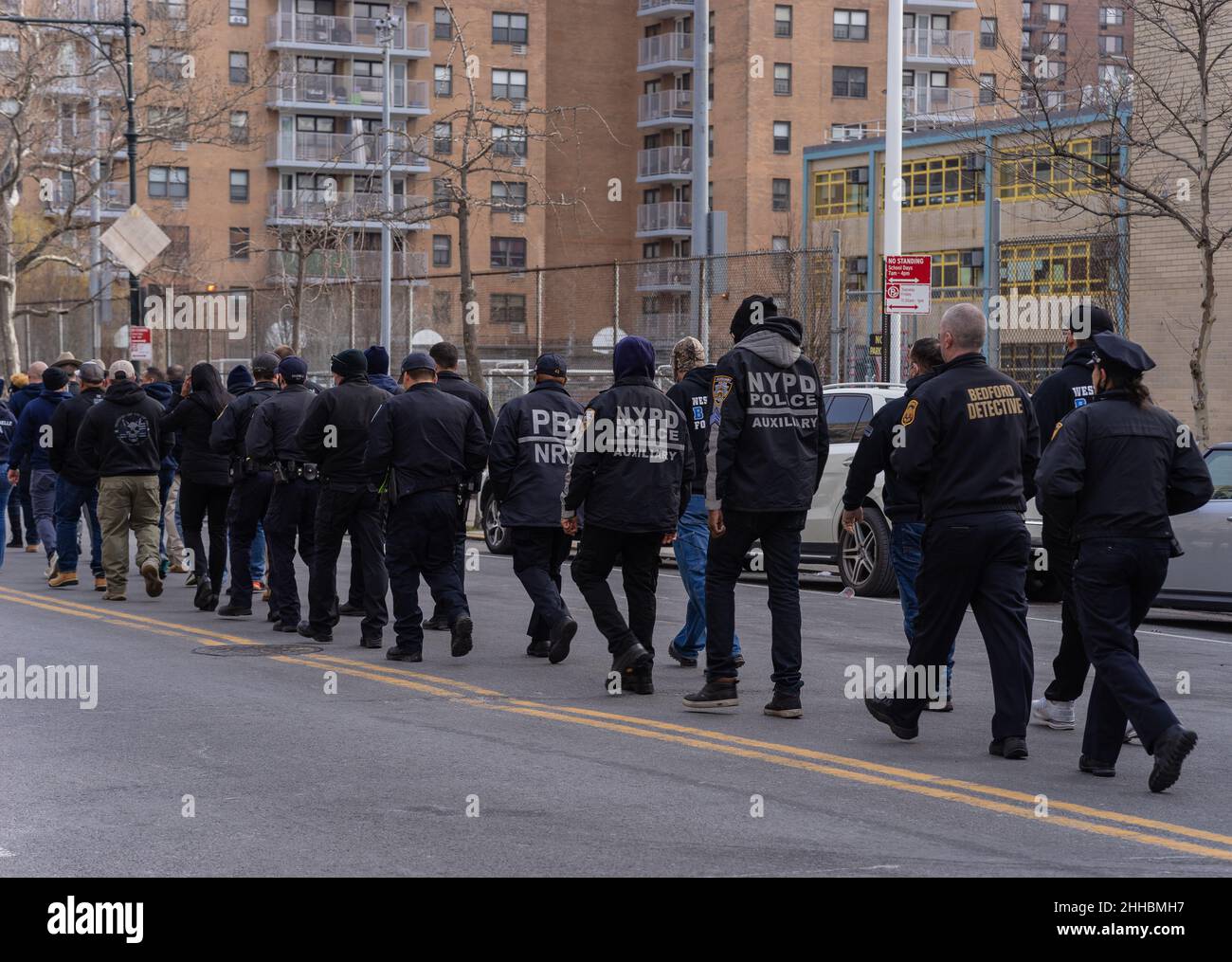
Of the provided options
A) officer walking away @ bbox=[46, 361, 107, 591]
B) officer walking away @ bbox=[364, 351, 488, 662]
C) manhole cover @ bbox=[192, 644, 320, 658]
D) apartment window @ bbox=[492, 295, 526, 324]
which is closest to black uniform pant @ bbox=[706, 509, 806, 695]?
officer walking away @ bbox=[364, 351, 488, 662]

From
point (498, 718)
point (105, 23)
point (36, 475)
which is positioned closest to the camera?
point (498, 718)

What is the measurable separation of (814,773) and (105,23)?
87.6 feet

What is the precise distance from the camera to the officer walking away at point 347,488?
1280cm

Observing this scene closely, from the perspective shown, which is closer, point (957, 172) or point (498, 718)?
point (498, 718)

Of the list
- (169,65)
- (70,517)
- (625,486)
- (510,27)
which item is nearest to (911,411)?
(625,486)

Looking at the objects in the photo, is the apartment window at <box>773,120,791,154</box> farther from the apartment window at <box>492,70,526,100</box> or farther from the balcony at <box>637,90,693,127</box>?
the apartment window at <box>492,70,526,100</box>

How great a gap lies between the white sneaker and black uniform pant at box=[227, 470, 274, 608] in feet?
22.9

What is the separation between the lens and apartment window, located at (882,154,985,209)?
5841 centimetres

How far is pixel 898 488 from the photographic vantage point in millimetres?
9867

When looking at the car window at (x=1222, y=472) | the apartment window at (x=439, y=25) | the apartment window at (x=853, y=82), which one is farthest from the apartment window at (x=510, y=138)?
the apartment window at (x=853, y=82)

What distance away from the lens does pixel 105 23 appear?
31.2 meters

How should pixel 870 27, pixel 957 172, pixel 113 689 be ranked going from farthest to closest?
pixel 870 27 < pixel 957 172 < pixel 113 689
